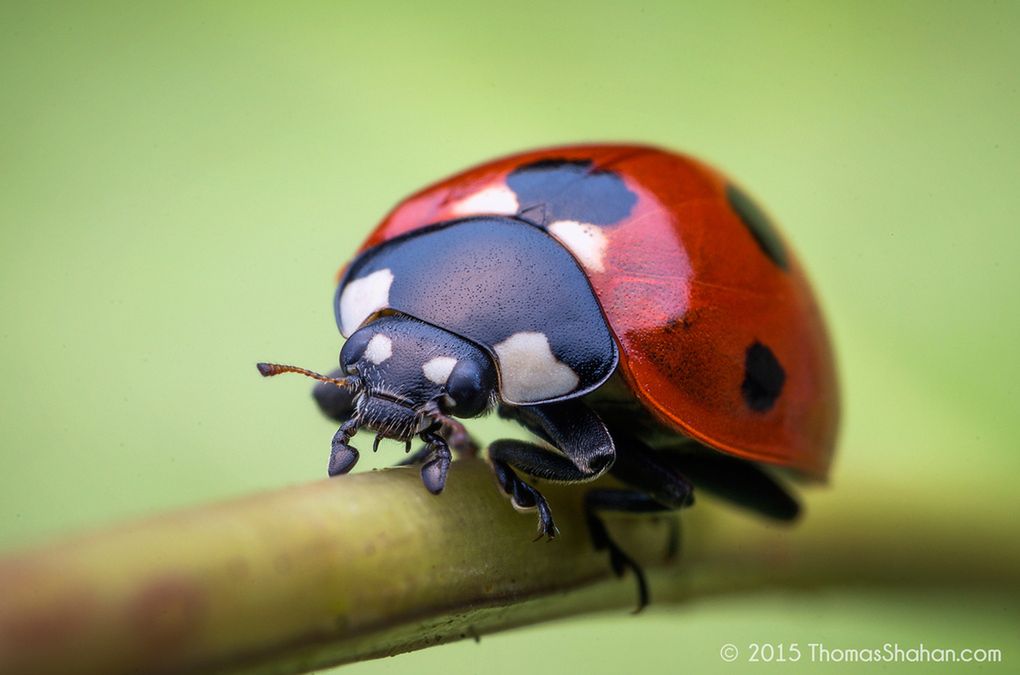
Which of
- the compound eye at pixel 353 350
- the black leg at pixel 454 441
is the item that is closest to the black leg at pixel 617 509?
the black leg at pixel 454 441

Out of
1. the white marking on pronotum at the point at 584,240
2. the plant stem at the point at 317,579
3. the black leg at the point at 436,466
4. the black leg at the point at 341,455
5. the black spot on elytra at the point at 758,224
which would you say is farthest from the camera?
the black spot on elytra at the point at 758,224

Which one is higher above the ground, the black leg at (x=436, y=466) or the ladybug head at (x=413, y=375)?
the ladybug head at (x=413, y=375)

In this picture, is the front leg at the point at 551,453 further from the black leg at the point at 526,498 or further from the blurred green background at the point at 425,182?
the blurred green background at the point at 425,182

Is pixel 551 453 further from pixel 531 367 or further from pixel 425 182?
pixel 425 182

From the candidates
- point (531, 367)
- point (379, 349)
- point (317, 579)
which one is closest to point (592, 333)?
point (531, 367)

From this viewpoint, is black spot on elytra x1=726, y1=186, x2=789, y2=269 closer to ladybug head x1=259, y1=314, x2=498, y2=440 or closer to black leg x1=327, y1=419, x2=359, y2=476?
ladybug head x1=259, y1=314, x2=498, y2=440

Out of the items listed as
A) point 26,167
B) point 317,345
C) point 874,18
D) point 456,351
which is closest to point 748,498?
point 456,351
